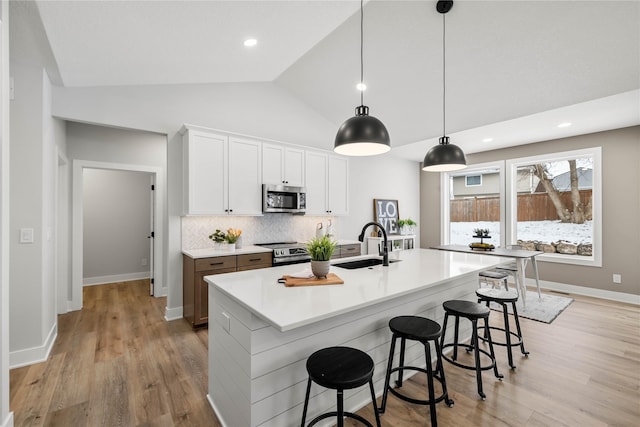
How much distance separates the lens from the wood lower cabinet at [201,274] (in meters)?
3.46

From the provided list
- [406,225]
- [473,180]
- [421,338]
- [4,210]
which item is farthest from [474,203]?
[4,210]

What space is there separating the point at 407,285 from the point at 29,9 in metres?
3.10

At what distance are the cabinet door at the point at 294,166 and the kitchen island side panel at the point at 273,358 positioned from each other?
2.71m

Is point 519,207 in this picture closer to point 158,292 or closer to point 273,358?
point 273,358

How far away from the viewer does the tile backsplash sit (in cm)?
399

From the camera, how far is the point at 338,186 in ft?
17.0

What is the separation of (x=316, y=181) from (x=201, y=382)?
10.7ft

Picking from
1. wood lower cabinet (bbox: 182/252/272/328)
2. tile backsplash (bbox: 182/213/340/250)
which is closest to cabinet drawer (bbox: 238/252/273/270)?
wood lower cabinet (bbox: 182/252/272/328)

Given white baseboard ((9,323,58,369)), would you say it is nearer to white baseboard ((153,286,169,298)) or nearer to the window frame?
white baseboard ((153,286,169,298))

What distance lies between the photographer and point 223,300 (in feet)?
6.31

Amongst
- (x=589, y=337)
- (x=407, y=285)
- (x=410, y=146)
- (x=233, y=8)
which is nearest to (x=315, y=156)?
(x=410, y=146)

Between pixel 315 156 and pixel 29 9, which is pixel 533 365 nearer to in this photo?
pixel 315 156

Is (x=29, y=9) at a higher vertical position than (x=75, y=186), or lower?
higher

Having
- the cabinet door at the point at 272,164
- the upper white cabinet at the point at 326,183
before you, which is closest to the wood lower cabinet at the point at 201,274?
the cabinet door at the point at 272,164
